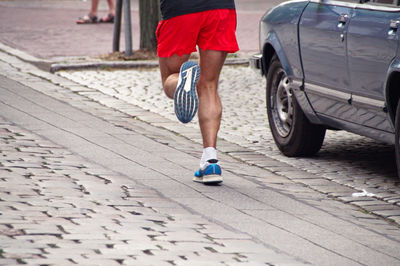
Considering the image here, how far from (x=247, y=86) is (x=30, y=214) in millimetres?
7020

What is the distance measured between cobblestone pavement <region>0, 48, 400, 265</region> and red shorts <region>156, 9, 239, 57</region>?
90 centimetres

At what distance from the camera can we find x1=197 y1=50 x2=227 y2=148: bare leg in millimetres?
6512

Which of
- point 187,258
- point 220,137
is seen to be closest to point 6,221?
point 187,258

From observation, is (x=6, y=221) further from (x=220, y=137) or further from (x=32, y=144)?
(x=220, y=137)

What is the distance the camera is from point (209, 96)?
6551 mm

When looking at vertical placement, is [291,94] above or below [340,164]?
above

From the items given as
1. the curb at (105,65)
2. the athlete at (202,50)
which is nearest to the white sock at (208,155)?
the athlete at (202,50)

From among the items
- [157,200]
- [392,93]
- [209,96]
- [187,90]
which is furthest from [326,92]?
[157,200]

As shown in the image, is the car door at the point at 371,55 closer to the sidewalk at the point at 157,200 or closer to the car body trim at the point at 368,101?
the car body trim at the point at 368,101

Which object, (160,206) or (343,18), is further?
(343,18)

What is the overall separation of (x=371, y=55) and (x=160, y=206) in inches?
72.0

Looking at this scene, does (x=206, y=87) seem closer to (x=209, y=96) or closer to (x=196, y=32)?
(x=209, y=96)

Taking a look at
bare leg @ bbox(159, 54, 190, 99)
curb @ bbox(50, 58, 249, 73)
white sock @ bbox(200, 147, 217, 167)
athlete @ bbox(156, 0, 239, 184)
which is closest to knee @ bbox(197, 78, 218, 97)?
athlete @ bbox(156, 0, 239, 184)

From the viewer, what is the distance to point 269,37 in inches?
317
